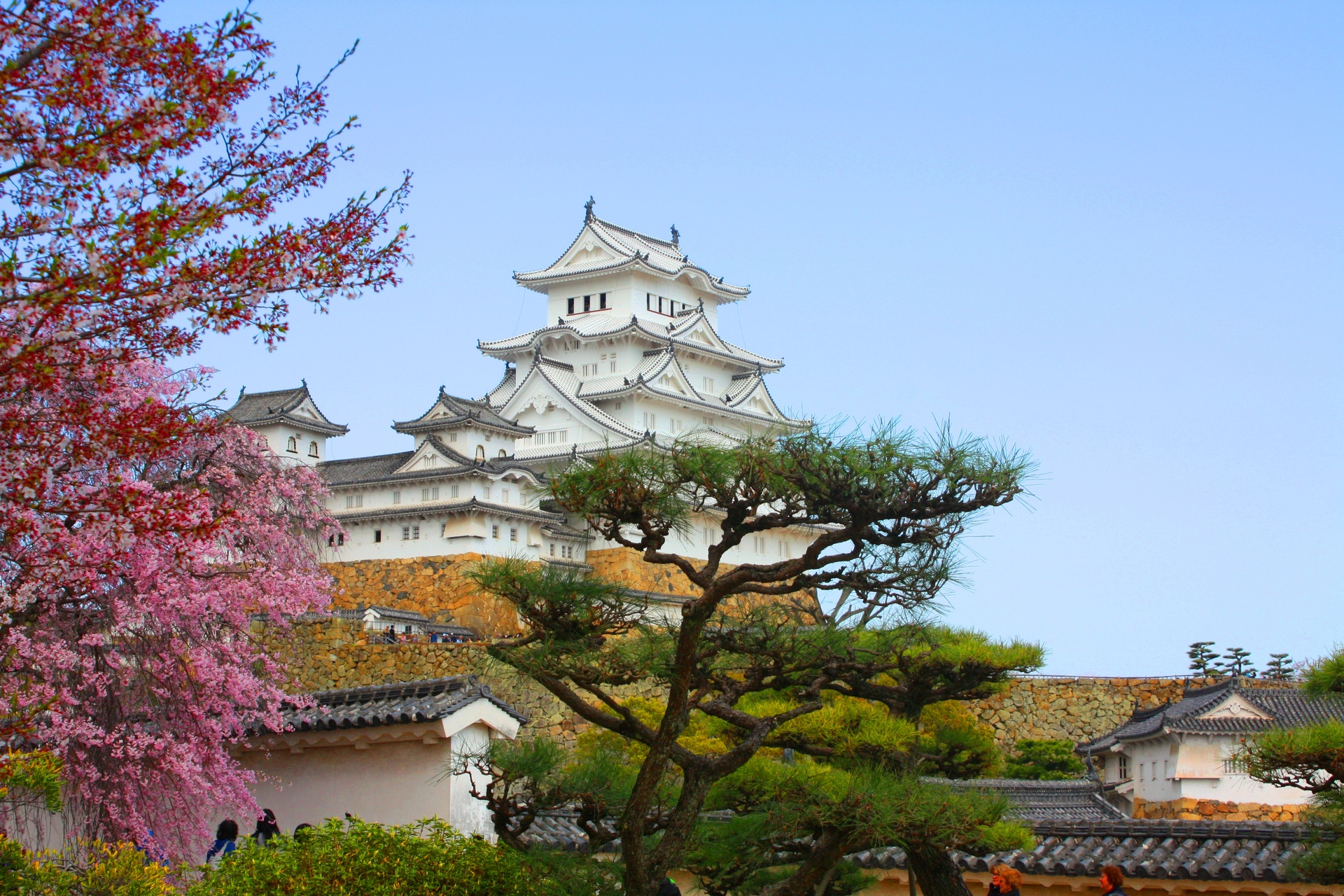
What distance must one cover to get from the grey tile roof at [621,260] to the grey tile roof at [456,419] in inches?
343

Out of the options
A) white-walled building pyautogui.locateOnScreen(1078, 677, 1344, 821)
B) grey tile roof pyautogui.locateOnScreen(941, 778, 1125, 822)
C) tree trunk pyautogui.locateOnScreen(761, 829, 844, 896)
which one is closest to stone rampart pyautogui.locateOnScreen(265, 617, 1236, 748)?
grey tile roof pyautogui.locateOnScreen(941, 778, 1125, 822)

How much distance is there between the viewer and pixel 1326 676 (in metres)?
8.25

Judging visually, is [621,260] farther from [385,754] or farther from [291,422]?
[385,754]

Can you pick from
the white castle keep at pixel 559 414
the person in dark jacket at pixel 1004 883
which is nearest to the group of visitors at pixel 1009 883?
the person in dark jacket at pixel 1004 883

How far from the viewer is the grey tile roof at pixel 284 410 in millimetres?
35531

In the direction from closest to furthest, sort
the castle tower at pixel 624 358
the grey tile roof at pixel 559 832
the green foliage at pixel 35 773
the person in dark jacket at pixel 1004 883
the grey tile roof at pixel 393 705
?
the green foliage at pixel 35 773
the person in dark jacket at pixel 1004 883
the grey tile roof at pixel 393 705
the grey tile roof at pixel 559 832
the castle tower at pixel 624 358

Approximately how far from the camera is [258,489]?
1267 cm

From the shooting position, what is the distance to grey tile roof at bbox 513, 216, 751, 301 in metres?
43.8

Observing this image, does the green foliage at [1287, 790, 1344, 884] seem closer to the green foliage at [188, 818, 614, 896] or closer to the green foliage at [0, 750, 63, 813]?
the green foliage at [188, 818, 614, 896]

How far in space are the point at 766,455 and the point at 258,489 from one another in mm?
6591

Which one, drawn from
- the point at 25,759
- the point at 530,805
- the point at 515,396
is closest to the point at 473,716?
the point at 530,805

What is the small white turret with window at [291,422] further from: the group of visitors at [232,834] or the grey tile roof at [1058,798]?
the group of visitors at [232,834]

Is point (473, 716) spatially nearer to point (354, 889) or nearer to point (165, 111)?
point (354, 889)

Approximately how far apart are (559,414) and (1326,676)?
3154 centimetres
